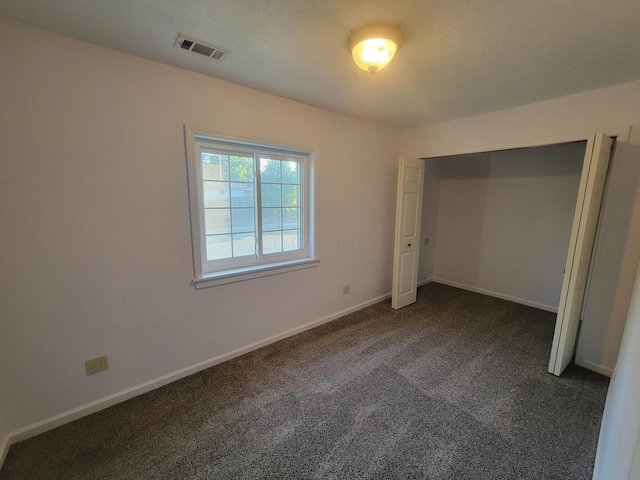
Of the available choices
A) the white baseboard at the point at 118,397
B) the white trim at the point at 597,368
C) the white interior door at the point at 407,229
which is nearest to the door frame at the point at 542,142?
the white interior door at the point at 407,229

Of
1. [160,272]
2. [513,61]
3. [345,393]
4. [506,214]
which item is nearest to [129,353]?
[160,272]

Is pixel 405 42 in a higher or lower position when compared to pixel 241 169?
higher

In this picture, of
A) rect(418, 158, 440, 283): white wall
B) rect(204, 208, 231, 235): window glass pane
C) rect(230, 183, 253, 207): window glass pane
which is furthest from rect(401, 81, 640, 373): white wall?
rect(204, 208, 231, 235): window glass pane

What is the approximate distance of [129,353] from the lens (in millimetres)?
1916

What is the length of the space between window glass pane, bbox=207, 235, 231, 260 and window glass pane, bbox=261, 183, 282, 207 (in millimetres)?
508

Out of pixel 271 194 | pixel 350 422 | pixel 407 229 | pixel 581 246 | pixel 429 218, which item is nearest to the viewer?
pixel 350 422

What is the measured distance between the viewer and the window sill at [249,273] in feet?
7.16

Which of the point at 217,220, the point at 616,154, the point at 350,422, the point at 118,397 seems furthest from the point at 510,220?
the point at 118,397

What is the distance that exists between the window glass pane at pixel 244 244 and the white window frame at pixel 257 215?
6 centimetres

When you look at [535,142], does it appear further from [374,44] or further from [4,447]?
[4,447]

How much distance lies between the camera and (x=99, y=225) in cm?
171

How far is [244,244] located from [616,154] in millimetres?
3273

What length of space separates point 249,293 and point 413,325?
198 cm

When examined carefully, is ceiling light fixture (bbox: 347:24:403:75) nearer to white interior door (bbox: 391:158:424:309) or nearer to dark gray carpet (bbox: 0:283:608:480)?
white interior door (bbox: 391:158:424:309)
